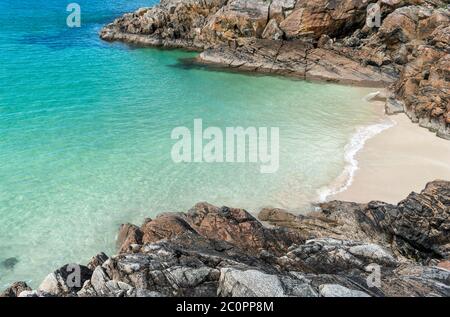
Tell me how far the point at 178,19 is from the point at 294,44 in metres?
18.9

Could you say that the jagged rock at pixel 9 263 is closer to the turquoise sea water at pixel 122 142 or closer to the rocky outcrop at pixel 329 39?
the turquoise sea water at pixel 122 142

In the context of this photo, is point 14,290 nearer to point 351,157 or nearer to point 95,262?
point 95,262

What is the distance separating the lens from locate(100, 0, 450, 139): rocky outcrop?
3962 centimetres

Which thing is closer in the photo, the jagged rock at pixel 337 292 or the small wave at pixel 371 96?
the jagged rock at pixel 337 292

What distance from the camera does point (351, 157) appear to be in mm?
24328

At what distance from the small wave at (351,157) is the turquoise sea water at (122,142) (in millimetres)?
441

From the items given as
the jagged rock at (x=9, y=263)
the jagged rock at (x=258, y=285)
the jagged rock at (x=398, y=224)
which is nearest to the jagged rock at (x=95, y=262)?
the jagged rock at (x=9, y=263)

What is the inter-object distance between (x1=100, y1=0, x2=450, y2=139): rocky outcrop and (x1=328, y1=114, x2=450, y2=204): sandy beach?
6781 millimetres

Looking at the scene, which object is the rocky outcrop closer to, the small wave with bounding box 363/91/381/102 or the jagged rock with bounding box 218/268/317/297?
the small wave with bounding box 363/91/381/102

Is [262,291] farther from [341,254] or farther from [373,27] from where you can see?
[373,27]

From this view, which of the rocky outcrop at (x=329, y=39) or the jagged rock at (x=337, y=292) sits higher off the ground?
the rocky outcrop at (x=329, y=39)

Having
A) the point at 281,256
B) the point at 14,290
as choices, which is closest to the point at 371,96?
the point at 281,256

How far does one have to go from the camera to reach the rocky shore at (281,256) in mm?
10195
